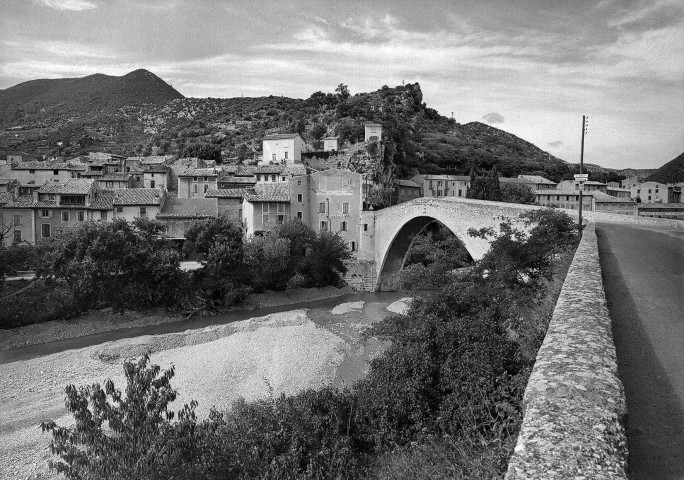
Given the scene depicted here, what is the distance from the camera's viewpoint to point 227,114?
10162cm

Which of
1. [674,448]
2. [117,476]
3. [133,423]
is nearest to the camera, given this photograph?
[674,448]

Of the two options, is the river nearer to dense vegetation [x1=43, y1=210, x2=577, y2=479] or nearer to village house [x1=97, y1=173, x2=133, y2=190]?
dense vegetation [x1=43, y1=210, x2=577, y2=479]

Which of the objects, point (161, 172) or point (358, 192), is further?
point (161, 172)

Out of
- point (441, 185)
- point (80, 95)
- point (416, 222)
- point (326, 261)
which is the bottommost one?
point (326, 261)

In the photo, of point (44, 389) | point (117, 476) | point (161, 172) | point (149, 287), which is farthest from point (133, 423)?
point (161, 172)

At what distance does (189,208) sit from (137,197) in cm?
391

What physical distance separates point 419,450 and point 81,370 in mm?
14847

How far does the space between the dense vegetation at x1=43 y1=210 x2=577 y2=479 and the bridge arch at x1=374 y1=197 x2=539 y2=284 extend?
8440 millimetres

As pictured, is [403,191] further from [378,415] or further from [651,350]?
[651,350]

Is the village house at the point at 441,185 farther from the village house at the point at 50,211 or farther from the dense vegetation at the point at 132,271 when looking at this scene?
the village house at the point at 50,211

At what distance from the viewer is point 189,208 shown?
132 feet

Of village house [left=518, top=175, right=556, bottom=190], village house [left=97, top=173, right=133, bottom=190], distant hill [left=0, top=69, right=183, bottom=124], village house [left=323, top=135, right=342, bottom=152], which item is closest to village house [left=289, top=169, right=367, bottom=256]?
village house [left=97, top=173, right=133, bottom=190]

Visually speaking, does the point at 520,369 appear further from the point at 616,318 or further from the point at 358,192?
the point at 358,192

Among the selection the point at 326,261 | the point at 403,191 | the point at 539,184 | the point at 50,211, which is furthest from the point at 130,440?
the point at 539,184
